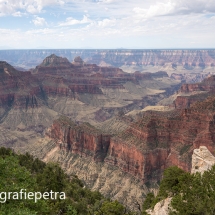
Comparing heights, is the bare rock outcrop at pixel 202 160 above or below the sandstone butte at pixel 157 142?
above

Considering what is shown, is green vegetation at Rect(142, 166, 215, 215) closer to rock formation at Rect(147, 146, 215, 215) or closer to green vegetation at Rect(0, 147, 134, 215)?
rock formation at Rect(147, 146, 215, 215)

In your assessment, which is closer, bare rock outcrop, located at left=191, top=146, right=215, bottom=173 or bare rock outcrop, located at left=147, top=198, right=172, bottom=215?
bare rock outcrop, located at left=147, top=198, right=172, bottom=215

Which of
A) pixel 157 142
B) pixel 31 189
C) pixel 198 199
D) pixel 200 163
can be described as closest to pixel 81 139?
pixel 157 142

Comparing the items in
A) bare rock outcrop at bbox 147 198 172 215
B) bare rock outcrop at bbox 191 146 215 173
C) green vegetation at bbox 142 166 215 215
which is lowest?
bare rock outcrop at bbox 147 198 172 215

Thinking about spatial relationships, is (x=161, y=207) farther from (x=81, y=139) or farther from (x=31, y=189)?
(x=81, y=139)

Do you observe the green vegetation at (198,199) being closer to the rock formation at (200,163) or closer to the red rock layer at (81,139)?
the rock formation at (200,163)

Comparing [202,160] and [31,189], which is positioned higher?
[31,189]

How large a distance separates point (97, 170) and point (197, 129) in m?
35.4

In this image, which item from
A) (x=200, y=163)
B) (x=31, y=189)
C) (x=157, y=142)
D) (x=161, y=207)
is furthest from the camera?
(x=157, y=142)

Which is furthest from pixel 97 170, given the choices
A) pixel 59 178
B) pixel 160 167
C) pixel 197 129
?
pixel 59 178

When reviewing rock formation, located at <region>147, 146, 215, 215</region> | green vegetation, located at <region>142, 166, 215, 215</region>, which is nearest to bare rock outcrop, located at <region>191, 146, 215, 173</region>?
rock formation, located at <region>147, 146, 215, 215</region>

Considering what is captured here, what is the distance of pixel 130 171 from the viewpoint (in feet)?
291

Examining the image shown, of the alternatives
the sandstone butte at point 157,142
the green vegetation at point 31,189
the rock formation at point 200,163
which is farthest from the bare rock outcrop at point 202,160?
the sandstone butte at point 157,142

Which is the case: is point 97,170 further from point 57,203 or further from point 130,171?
point 57,203
